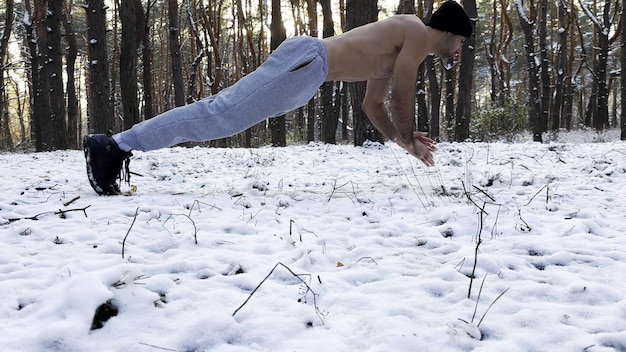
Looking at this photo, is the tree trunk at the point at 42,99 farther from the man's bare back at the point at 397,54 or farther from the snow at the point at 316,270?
the man's bare back at the point at 397,54

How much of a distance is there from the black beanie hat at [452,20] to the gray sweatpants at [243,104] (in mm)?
992

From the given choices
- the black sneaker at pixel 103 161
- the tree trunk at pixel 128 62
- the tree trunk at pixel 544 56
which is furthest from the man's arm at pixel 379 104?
the tree trunk at pixel 544 56

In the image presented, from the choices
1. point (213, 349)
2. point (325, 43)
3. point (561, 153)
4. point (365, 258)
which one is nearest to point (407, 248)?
point (365, 258)

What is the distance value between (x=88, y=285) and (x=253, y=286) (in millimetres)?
576

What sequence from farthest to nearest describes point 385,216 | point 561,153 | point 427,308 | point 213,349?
1. point 561,153
2. point 385,216
3. point 427,308
4. point 213,349

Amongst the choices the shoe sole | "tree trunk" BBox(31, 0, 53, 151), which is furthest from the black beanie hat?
"tree trunk" BBox(31, 0, 53, 151)

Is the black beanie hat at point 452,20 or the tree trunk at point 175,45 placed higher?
the tree trunk at point 175,45

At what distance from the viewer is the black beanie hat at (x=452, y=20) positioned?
3287 mm

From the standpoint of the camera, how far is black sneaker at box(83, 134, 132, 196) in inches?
121

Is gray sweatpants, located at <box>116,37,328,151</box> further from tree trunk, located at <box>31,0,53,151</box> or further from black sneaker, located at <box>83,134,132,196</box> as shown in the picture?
tree trunk, located at <box>31,0,53,151</box>

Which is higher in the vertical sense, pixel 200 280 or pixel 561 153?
pixel 561 153

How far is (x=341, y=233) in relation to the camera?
8.00 feet

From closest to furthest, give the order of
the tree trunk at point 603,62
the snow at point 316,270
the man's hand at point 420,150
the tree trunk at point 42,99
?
the snow at point 316,270 < the man's hand at point 420,150 < the tree trunk at point 42,99 < the tree trunk at point 603,62

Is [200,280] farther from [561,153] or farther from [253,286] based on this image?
[561,153]
